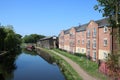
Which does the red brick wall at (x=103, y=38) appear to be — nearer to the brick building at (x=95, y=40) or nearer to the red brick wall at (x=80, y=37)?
the brick building at (x=95, y=40)

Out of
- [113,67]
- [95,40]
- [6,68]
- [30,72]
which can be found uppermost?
[95,40]

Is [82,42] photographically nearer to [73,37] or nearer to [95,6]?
[73,37]

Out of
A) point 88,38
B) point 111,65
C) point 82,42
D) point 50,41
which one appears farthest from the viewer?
point 50,41

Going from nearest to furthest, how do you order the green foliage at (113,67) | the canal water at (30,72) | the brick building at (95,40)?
1. the green foliage at (113,67)
2. the canal water at (30,72)
3. the brick building at (95,40)

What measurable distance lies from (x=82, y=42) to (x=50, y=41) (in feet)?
185

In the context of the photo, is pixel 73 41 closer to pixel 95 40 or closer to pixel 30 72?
pixel 95 40

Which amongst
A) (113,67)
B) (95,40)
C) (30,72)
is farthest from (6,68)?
(113,67)

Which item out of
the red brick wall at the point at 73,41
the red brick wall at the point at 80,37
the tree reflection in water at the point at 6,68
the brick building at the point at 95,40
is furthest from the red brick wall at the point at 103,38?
the red brick wall at the point at 73,41

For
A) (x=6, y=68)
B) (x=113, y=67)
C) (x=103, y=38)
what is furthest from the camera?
(x=103, y=38)

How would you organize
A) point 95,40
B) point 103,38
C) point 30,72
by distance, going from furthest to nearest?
point 95,40, point 103,38, point 30,72

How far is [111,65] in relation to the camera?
20.0m

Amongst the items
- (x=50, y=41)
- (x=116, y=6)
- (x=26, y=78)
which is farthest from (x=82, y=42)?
(x=50, y=41)

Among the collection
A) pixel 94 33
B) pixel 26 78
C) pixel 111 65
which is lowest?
pixel 26 78

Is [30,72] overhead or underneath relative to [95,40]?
underneath
